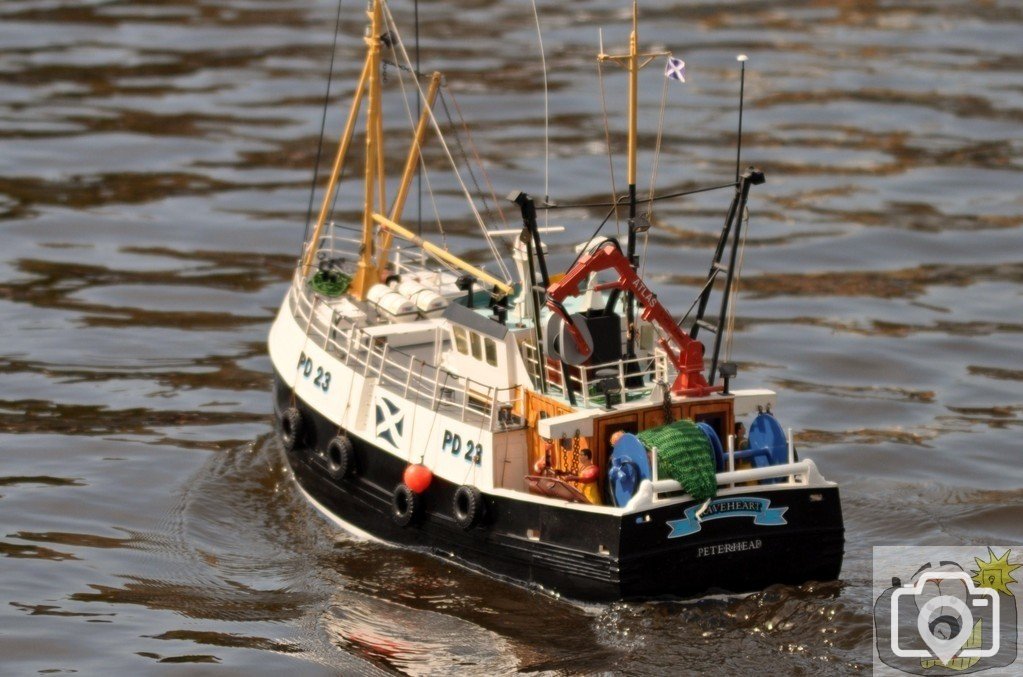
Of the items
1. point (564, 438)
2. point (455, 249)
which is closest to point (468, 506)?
point (564, 438)

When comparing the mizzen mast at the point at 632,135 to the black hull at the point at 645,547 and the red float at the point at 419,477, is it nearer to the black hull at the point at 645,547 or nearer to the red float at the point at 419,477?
the black hull at the point at 645,547

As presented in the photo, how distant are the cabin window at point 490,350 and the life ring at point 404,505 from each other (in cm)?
185

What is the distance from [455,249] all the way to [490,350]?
1346 cm

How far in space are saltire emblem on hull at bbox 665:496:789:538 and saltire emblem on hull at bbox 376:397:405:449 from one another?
165 inches

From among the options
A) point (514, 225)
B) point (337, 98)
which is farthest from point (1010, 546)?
point (337, 98)

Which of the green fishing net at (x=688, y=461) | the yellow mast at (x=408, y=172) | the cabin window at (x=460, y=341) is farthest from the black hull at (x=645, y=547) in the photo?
the yellow mast at (x=408, y=172)

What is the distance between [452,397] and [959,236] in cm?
1693

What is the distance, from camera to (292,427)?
21.2 metres

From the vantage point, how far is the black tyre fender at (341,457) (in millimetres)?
20172

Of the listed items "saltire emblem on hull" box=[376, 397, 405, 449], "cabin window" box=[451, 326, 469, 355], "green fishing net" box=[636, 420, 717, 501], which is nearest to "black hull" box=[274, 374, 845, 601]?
"green fishing net" box=[636, 420, 717, 501]

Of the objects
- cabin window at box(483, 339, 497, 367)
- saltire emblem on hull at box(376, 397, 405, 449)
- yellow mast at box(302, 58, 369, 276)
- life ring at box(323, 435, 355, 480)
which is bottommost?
life ring at box(323, 435, 355, 480)

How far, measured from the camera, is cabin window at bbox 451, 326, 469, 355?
19.7m

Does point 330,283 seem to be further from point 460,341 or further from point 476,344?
point 476,344

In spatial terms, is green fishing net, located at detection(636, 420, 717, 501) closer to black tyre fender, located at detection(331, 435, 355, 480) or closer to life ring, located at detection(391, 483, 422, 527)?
life ring, located at detection(391, 483, 422, 527)
